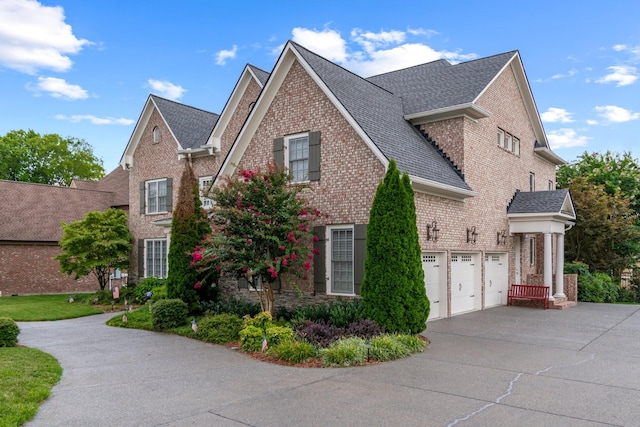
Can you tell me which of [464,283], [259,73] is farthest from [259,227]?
[259,73]

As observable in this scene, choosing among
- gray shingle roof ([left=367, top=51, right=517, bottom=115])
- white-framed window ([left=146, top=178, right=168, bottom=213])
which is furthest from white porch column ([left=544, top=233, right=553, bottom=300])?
white-framed window ([left=146, top=178, right=168, bottom=213])

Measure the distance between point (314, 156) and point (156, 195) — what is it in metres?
11.9

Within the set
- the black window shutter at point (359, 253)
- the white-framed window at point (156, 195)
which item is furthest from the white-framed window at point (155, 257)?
the black window shutter at point (359, 253)

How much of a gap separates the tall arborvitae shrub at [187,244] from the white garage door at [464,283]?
756cm

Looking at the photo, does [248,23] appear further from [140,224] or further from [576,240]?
[576,240]

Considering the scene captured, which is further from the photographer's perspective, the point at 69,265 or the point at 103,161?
the point at 103,161

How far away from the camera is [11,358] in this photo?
9.18 meters

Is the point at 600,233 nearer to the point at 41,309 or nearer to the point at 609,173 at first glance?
the point at 609,173

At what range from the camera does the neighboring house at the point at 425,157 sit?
44.0ft

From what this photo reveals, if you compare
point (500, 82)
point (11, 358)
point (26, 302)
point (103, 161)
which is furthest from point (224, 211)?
point (103, 161)

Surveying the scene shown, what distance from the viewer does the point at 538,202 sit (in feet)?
61.8

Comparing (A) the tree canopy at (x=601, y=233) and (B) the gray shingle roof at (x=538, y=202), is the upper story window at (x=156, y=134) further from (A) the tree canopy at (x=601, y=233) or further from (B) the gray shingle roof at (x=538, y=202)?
(A) the tree canopy at (x=601, y=233)

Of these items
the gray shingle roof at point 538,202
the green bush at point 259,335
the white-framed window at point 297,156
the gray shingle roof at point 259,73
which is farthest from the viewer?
the gray shingle roof at point 259,73

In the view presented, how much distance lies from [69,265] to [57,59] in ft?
45.9
